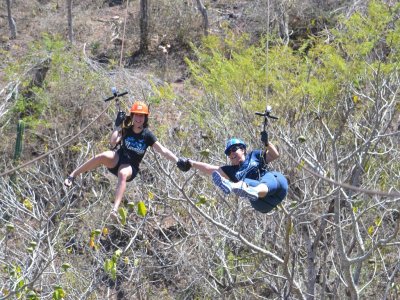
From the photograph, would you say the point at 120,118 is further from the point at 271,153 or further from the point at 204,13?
the point at 204,13

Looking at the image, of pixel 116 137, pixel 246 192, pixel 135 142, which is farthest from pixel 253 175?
pixel 116 137

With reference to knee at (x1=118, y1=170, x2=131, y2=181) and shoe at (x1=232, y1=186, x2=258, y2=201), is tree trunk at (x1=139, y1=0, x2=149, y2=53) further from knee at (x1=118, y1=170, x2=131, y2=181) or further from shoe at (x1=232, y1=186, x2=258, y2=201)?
shoe at (x1=232, y1=186, x2=258, y2=201)

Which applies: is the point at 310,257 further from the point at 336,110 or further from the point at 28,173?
the point at 28,173

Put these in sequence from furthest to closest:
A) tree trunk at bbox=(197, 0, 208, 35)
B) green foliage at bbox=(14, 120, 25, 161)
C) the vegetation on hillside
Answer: tree trunk at bbox=(197, 0, 208, 35) → green foliage at bbox=(14, 120, 25, 161) → the vegetation on hillside

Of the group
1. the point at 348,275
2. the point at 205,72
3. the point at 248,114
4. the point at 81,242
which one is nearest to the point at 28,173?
the point at 81,242

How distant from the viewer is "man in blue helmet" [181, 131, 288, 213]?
7414 mm

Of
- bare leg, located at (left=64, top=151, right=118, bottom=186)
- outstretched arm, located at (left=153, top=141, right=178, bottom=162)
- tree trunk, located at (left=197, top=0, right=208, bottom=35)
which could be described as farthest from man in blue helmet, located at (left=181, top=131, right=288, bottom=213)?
tree trunk, located at (left=197, top=0, right=208, bottom=35)

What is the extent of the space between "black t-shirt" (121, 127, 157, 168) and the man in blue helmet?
0.47 metres

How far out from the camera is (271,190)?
7.57 metres

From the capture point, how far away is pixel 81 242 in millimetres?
13266

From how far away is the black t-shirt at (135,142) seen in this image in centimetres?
785

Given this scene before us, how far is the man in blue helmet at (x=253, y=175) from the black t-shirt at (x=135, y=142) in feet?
1.55

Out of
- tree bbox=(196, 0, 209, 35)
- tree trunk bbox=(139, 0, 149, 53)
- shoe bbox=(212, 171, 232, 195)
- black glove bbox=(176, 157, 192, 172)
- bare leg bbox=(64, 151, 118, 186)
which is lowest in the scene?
tree trunk bbox=(139, 0, 149, 53)

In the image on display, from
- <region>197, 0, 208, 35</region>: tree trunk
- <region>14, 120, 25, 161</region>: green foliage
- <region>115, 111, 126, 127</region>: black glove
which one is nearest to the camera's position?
<region>115, 111, 126, 127</region>: black glove
